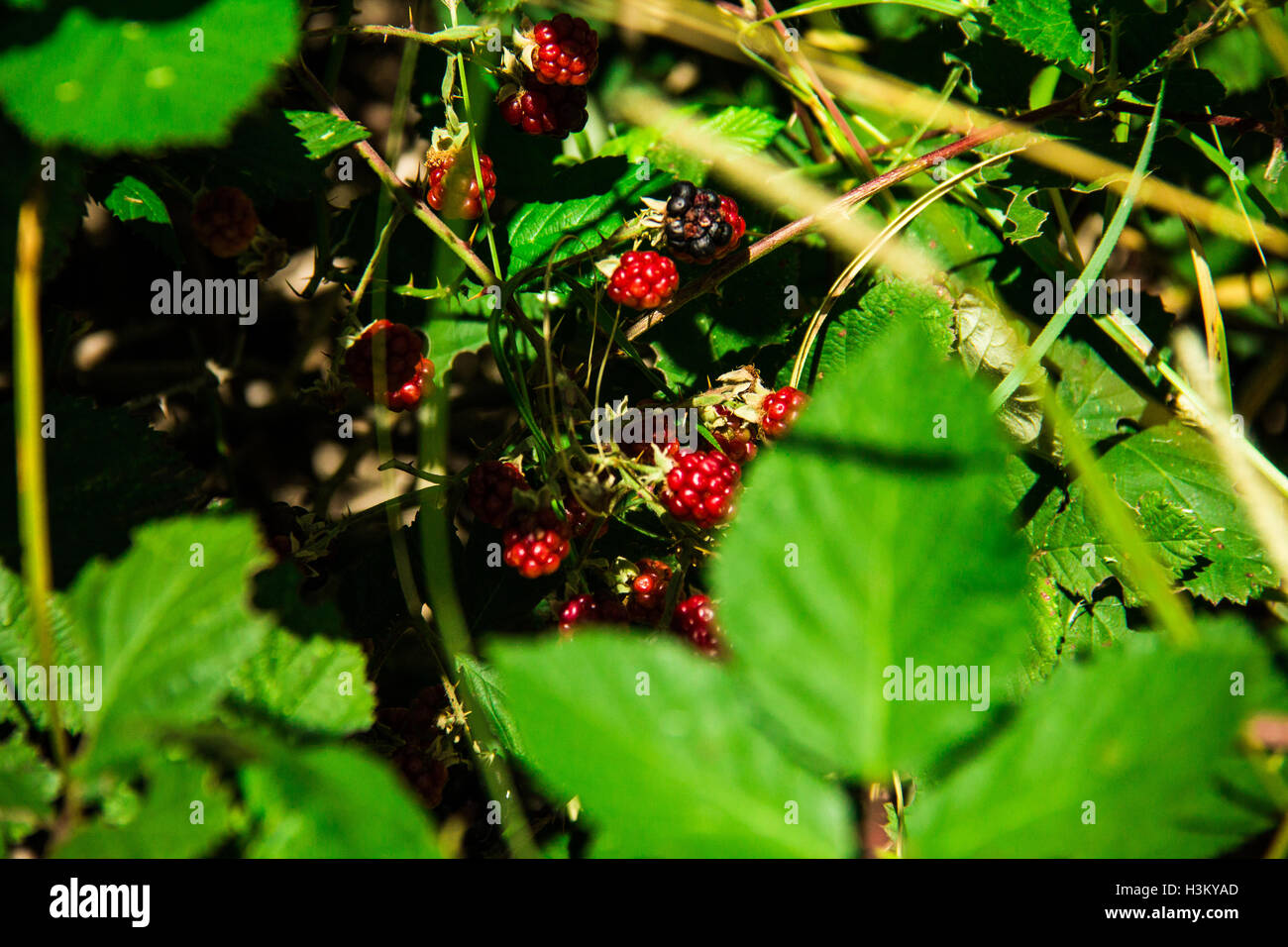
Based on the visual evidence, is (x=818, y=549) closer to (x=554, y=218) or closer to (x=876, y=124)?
(x=554, y=218)

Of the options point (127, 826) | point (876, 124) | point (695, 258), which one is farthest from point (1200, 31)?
point (127, 826)

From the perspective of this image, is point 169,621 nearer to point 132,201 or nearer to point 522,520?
point 522,520

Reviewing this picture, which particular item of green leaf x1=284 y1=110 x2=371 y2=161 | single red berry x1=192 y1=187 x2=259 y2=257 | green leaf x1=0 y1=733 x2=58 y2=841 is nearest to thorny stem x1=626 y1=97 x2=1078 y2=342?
green leaf x1=284 y1=110 x2=371 y2=161

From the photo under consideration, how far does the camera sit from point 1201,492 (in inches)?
49.9

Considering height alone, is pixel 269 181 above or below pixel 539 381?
above

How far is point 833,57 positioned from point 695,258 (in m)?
0.65

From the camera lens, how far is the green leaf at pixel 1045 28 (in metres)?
1.15

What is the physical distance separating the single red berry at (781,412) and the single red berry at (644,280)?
6.9 inches

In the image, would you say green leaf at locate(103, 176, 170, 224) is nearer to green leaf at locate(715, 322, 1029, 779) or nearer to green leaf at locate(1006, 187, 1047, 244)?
green leaf at locate(715, 322, 1029, 779)

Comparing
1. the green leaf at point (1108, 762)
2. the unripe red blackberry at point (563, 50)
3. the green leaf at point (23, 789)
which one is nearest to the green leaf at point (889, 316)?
the unripe red blackberry at point (563, 50)

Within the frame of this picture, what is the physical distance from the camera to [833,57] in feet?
4.65

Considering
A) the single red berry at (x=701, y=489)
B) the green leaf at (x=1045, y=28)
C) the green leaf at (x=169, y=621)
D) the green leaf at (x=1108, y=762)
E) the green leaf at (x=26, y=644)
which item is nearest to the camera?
the green leaf at (x=1108, y=762)

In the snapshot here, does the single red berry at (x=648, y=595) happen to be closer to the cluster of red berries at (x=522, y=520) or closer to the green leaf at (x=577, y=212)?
the cluster of red berries at (x=522, y=520)

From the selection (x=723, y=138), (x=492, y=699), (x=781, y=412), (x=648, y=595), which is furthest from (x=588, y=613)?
(x=723, y=138)
